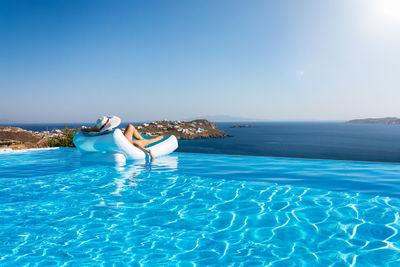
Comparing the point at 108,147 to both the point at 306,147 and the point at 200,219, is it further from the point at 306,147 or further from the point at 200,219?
the point at 306,147

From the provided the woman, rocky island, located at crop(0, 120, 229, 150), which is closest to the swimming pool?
the woman

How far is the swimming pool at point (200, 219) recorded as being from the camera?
2.27 metres

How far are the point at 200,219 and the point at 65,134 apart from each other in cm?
1081

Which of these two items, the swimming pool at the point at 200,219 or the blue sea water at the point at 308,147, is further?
the blue sea water at the point at 308,147

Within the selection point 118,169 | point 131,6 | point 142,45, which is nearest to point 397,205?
point 118,169

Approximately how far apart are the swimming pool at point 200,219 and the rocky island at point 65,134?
4477mm

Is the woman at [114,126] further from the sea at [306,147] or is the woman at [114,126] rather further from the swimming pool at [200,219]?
the sea at [306,147]

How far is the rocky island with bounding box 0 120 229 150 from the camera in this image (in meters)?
11.7

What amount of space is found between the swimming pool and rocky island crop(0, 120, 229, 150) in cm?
448

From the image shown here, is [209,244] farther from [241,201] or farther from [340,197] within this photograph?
[340,197]

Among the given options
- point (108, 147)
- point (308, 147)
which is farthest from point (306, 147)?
point (108, 147)

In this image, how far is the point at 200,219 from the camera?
312cm

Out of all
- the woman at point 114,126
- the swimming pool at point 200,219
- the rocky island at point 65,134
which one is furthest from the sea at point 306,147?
the swimming pool at point 200,219

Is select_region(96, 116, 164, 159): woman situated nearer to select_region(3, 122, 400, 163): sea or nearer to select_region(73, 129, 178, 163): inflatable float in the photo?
select_region(73, 129, 178, 163): inflatable float
